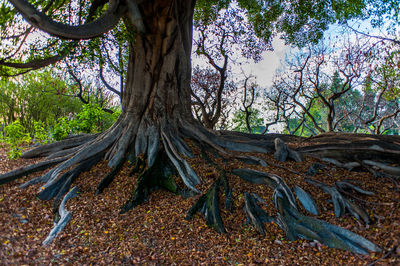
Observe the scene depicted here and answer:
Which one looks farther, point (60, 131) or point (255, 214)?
point (60, 131)

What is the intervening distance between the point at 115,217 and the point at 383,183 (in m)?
4.87

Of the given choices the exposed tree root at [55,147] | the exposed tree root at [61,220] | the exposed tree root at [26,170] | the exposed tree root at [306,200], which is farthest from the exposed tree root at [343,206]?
the exposed tree root at [55,147]

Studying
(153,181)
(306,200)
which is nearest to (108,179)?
(153,181)

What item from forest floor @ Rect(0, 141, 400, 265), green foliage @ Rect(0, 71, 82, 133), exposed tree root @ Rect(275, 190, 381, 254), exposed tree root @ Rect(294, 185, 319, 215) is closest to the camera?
forest floor @ Rect(0, 141, 400, 265)

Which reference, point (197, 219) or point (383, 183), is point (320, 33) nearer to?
point (383, 183)

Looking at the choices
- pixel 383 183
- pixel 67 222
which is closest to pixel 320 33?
pixel 383 183

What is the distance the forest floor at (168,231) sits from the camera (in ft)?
11.2

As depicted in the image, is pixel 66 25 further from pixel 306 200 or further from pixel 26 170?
pixel 306 200

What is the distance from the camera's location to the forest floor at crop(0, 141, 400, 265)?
343 cm

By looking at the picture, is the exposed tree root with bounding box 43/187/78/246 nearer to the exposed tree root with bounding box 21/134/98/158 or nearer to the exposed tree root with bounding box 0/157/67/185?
the exposed tree root with bounding box 0/157/67/185

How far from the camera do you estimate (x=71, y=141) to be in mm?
7000

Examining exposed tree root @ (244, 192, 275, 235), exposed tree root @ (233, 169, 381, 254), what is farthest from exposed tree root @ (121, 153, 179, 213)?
exposed tree root @ (233, 169, 381, 254)

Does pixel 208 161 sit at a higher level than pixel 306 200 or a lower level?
higher

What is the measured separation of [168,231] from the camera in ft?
13.1
